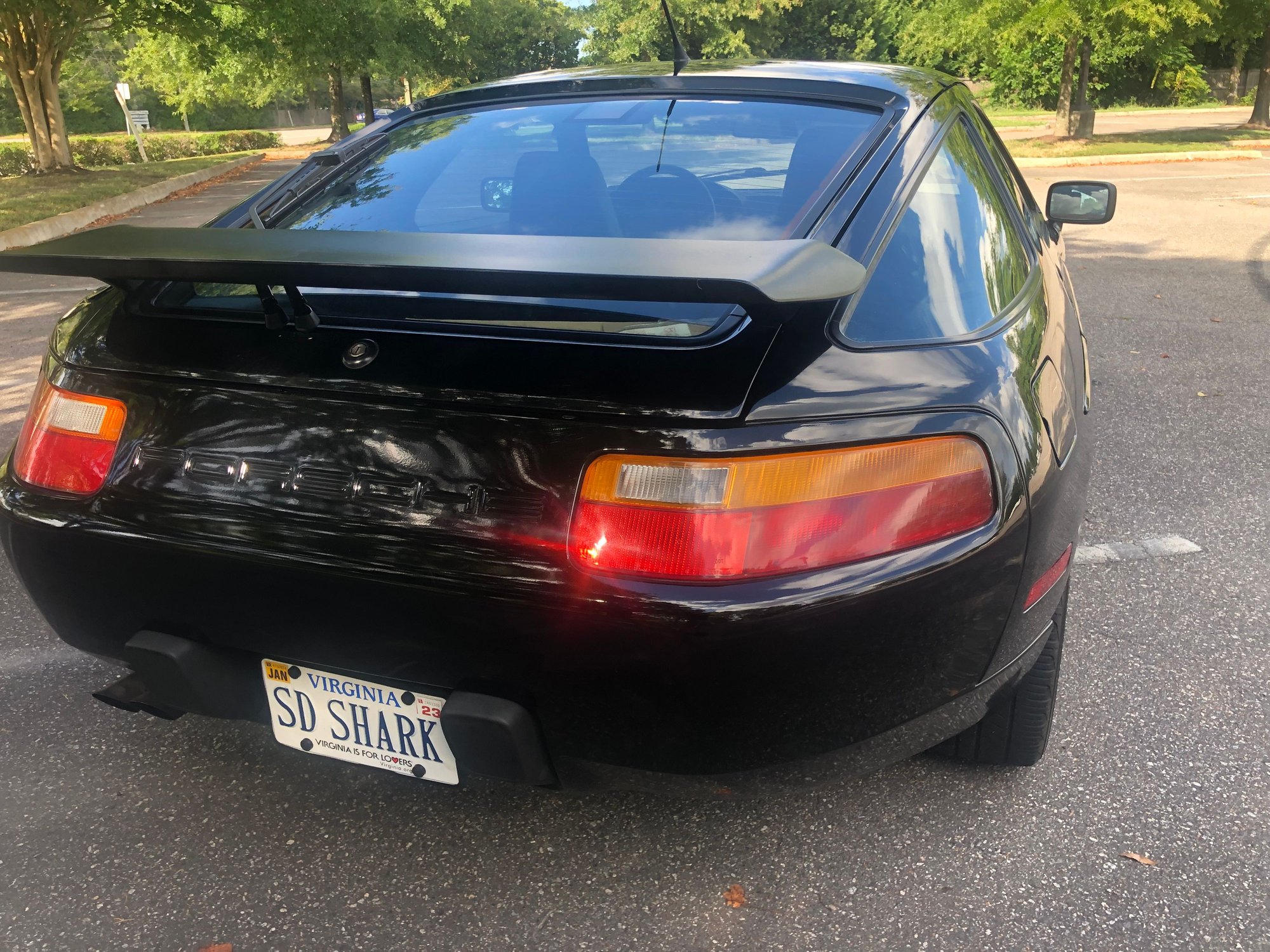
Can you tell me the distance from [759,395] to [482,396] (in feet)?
1.44

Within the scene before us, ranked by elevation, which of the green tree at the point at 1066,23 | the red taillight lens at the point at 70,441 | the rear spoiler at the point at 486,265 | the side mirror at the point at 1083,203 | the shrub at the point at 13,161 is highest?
the green tree at the point at 1066,23

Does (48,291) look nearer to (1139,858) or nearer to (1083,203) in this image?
(1083,203)

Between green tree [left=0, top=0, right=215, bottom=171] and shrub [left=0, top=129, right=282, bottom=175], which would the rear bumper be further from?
shrub [left=0, top=129, right=282, bottom=175]

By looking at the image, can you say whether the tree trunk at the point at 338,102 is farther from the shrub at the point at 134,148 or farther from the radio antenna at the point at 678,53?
the radio antenna at the point at 678,53

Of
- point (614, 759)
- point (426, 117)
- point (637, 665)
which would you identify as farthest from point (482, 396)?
point (426, 117)

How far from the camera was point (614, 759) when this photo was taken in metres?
1.65

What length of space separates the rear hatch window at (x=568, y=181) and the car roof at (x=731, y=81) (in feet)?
0.28

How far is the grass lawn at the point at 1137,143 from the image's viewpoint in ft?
61.0

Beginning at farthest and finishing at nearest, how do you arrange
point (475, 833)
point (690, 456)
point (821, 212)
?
point (475, 833), point (821, 212), point (690, 456)

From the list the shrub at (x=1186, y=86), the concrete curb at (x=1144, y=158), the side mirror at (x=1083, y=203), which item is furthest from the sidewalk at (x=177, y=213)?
the shrub at (x=1186, y=86)

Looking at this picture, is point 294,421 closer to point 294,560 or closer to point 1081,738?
point 294,560

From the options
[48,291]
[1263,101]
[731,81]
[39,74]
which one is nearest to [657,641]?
[731,81]

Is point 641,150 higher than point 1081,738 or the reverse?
higher

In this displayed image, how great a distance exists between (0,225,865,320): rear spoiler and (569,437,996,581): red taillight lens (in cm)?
25
